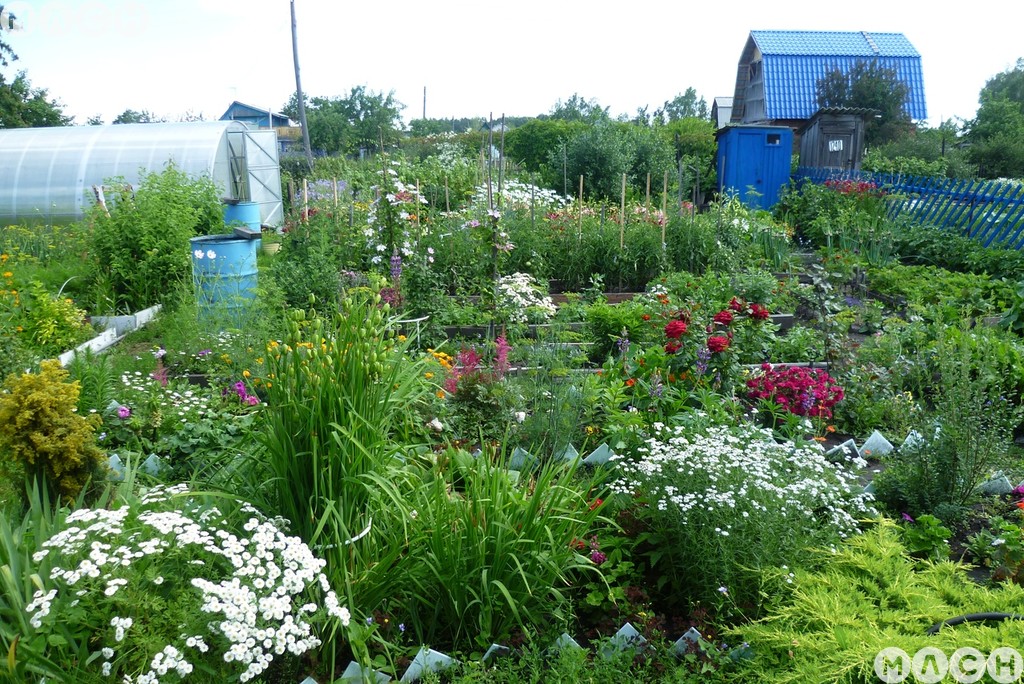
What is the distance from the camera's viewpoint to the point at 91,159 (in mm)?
15148

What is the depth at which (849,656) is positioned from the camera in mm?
1884

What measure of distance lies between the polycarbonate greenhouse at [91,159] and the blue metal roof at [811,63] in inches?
737

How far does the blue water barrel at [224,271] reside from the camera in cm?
688

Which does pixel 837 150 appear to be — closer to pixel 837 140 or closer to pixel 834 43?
pixel 837 140

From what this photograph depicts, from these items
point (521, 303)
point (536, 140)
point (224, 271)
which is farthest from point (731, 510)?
point (536, 140)

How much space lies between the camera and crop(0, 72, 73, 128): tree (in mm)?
28297

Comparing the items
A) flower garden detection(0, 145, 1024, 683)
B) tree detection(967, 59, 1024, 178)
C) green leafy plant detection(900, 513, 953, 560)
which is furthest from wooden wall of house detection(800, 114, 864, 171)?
green leafy plant detection(900, 513, 953, 560)

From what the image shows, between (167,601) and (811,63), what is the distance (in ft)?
98.7

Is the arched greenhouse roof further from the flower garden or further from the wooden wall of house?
the wooden wall of house

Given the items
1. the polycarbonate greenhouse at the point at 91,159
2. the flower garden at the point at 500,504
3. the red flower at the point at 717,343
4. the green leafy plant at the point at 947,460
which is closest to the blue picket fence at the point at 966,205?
the flower garden at the point at 500,504

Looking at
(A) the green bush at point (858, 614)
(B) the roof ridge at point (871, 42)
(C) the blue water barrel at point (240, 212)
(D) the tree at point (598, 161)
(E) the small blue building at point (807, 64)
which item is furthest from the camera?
(B) the roof ridge at point (871, 42)

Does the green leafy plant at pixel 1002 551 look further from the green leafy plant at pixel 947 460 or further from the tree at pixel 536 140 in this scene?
the tree at pixel 536 140

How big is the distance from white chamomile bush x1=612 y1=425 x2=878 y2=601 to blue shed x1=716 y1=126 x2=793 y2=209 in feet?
46.7

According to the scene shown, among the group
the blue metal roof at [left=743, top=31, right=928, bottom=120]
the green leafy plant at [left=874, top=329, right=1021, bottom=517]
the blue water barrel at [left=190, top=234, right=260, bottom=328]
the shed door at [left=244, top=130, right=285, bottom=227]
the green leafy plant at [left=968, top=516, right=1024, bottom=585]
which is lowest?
the green leafy plant at [left=968, top=516, right=1024, bottom=585]
